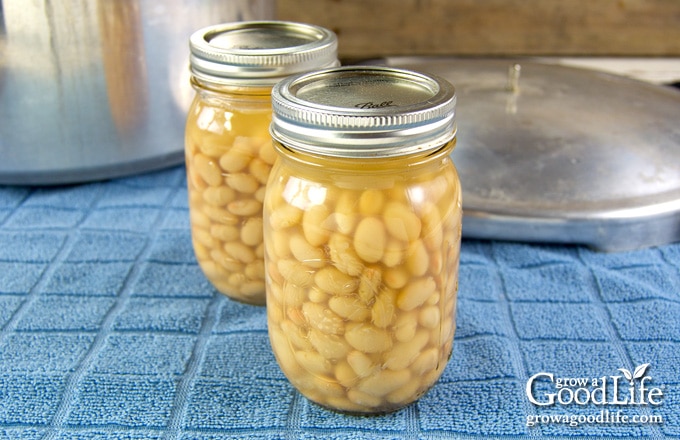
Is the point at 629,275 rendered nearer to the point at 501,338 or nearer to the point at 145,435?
the point at 501,338

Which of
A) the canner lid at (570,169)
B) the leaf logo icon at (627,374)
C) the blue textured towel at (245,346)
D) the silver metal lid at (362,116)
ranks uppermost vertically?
the silver metal lid at (362,116)

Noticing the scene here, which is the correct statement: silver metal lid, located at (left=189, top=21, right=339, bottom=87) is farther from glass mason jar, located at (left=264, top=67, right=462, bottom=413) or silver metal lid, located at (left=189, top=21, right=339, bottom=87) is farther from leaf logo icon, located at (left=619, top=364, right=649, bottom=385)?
leaf logo icon, located at (left=619, top=364, right=649, bottom=385)

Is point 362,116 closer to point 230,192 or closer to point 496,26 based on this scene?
point 230,192

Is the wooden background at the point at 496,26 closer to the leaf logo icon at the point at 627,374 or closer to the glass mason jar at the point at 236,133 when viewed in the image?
the glass mason jar at the point at 236,133

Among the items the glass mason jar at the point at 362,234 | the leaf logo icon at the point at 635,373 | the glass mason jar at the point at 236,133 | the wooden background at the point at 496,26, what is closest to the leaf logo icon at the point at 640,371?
the leaf logo icon at the point at 635,373

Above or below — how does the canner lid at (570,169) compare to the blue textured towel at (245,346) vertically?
above

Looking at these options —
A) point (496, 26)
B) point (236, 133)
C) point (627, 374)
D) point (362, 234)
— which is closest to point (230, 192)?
point (236, 133)
